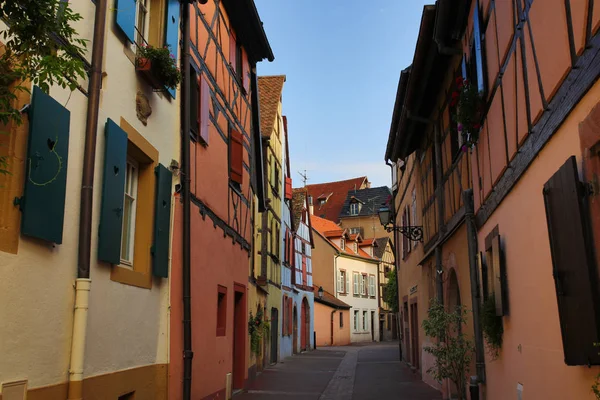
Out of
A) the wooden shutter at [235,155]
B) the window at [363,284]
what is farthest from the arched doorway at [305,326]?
the wooden shutter at [235,155]

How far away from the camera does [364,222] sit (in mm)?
58281

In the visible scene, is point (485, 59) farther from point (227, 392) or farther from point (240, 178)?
point (227, 392)

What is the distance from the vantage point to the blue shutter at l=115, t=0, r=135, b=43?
5.94m

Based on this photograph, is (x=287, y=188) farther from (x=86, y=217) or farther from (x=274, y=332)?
(x=86, y=217)

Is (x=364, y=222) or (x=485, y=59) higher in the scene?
(x=364, y=222)

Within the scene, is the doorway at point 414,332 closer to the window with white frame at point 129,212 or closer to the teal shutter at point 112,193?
the window with white frame at point 129,212

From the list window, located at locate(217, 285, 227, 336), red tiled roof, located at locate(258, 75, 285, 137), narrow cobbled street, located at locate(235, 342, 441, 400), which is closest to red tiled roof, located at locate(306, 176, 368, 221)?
red tiled roof, located at locate(258, 75, 285, 137)

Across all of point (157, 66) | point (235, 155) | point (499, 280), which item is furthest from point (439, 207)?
point (157, 66)

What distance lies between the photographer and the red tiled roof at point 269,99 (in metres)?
21.8

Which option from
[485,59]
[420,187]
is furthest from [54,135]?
[420,187]

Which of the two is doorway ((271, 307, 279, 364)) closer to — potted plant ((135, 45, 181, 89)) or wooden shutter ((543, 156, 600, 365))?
potted plant ((135, 45, 181, 89))

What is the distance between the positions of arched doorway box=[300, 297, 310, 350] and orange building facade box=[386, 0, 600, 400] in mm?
19163

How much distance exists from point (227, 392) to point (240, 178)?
4104 mm

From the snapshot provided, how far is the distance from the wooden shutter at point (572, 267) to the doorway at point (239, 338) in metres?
8.92
